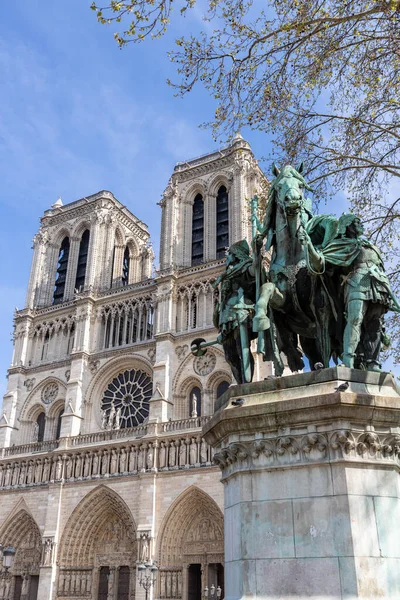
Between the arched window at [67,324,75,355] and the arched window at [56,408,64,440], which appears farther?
the arched window at [67,324,75,355]

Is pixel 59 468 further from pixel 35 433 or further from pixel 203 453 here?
pixel 203 453

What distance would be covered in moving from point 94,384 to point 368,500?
27037 millimetres

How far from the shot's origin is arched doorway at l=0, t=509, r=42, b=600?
26.5 meters

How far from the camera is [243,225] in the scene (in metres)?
29.4

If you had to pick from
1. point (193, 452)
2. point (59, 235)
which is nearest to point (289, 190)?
point (193, 452)

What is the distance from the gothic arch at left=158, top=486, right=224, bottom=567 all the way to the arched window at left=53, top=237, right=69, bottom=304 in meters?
16.3

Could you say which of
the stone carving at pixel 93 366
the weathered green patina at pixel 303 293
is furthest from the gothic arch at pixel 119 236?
the weathered green patina at pixel 303 293

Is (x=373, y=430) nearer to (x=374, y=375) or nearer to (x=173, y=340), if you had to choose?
(x=374, y=375)

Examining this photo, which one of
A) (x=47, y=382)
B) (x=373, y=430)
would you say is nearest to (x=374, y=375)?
(x=373, y=430)

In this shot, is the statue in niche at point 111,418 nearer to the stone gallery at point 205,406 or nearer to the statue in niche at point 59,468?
the stone gallery at point 205,406

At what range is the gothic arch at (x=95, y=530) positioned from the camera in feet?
82.9

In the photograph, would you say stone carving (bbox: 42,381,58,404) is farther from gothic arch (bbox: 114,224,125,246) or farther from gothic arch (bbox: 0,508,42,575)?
gothic arch (bbox: 114,224,125,246)

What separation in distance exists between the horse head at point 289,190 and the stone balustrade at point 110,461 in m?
19.2

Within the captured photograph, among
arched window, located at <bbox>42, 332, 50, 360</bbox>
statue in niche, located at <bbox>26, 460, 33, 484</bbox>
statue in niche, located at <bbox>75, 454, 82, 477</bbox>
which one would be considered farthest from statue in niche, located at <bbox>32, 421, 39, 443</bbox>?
statue in niche, located at <bbox>75, 454, 82, 477</bbox>
